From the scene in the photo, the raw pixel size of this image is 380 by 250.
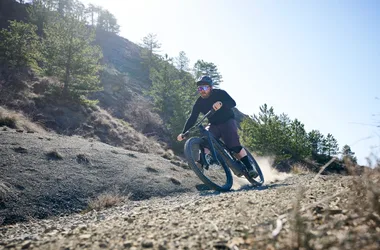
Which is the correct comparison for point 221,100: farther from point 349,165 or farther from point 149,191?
point 349,165

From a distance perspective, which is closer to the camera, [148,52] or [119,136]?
[119,136]

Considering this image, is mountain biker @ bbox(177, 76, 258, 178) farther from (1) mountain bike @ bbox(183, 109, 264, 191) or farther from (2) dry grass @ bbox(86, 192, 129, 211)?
(2) dry grass @ bbox(86, 192, 129, 211)

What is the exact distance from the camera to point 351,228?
1.61 m

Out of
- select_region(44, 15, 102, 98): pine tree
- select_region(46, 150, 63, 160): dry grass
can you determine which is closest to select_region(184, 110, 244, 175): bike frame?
select_region(46, 150, 63, 160): dry grass

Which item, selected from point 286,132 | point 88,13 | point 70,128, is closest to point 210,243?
point 70,128

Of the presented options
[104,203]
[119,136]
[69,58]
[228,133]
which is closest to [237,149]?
[228,133]

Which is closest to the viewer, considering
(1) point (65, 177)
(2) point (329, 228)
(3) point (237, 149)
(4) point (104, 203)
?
(2) point (329, 228)

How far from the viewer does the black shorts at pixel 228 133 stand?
6504mm

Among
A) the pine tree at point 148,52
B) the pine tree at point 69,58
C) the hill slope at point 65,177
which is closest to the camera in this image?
the hill slope at point 65,177

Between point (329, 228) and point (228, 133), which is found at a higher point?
point (228, 133)

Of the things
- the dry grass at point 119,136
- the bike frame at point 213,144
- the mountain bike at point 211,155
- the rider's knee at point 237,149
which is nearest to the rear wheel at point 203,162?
the mountain bike at point 211,155

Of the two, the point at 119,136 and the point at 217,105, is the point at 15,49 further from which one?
the point at 217,105

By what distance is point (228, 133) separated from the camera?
6.51m

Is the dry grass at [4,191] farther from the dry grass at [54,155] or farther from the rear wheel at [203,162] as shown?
the rear wheel at [203,162]
